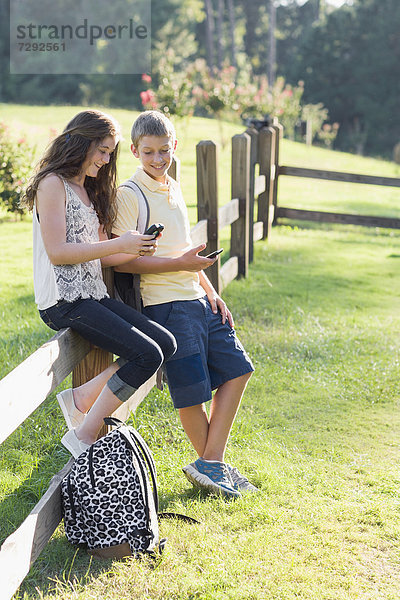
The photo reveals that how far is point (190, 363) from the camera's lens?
3201mm

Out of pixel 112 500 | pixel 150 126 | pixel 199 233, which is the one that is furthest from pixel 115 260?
pixel 199 233

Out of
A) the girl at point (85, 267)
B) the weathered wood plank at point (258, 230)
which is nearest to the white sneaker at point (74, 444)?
the girl at point (85, 267)

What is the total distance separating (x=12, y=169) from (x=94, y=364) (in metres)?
6.85

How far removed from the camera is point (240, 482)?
3373 millimetres

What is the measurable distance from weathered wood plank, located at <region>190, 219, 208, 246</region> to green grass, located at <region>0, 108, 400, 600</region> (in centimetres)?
97

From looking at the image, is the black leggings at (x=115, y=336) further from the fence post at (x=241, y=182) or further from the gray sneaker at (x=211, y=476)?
the fence post at (x=241, y=182)

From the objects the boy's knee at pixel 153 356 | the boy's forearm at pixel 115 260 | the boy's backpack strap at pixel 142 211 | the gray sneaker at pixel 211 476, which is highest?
the boy's backpack strap at pixel 142 211

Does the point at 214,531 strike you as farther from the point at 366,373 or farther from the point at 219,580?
the point at 366,373

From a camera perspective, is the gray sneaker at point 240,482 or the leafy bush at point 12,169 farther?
the leafy bush at point 12,169

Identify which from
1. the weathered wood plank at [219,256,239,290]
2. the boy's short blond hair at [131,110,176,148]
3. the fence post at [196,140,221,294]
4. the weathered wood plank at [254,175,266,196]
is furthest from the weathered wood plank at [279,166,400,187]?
the boy's short blond hair at [131,110,176,148]

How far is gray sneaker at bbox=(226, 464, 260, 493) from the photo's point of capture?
3.34 meters

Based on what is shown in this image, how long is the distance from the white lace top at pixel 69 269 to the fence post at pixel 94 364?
22 centimetres

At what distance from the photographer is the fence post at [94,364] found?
3.09 m

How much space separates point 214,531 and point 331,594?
0.60 m
